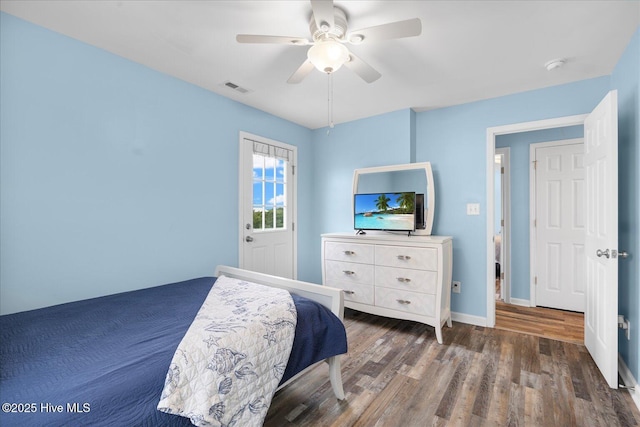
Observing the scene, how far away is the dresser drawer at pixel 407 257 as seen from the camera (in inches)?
108

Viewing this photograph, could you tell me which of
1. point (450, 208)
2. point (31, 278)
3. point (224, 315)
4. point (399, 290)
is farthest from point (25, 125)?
point (450, 208)

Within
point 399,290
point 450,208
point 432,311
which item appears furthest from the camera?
point 450,208

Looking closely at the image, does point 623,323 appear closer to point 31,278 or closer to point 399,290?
point 399,290

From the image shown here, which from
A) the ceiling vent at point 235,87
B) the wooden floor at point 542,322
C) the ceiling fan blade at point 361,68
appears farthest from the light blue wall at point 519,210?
the ceiling vent at point 235,87

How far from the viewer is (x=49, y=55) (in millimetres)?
1915

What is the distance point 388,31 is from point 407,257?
6.41ft

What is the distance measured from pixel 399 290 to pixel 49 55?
325 cm

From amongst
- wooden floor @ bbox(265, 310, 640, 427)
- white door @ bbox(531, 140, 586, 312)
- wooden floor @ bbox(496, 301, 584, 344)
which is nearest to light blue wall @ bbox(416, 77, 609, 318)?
wooden floor @ bbox(496, 301, 584, 344)

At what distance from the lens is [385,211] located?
3.28 meters

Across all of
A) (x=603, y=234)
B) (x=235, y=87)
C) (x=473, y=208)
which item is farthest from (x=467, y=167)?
(x=235, y=87)

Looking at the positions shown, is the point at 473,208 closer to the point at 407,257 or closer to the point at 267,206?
the point at 407,257

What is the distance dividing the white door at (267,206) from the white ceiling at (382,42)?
2.27 feet

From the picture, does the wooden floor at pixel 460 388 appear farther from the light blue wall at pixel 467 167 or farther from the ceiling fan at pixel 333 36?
the ceiling fan at pixel 333 36

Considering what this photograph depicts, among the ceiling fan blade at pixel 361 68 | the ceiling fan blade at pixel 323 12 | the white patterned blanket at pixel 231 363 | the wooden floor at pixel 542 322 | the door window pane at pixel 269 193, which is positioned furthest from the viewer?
the door window pane at pixel 269 193
